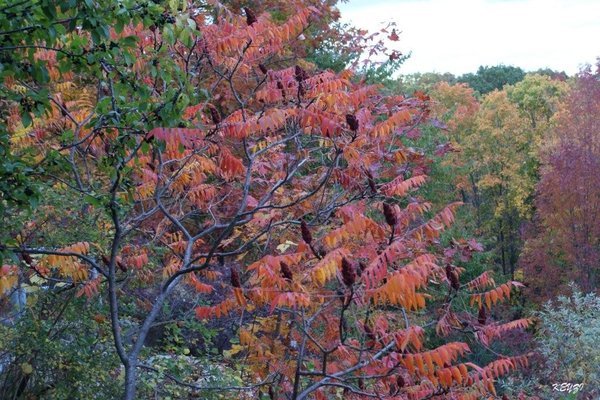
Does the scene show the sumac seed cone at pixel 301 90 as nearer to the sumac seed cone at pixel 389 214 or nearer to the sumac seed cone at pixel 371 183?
the sumac seed cone at pixel 371 183

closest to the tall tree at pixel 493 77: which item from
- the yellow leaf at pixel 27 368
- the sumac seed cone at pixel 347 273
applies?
the yellow leaf at pixel 27 368

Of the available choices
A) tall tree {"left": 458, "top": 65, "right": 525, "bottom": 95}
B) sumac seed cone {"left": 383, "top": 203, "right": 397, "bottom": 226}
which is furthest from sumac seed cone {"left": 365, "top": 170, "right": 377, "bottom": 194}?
tall tree {"left": 458, "top": 65, "right": 525, "bottom": 95}

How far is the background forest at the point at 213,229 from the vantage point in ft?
11.9

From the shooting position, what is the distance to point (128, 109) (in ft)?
12.2

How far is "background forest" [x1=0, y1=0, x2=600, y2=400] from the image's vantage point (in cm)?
362

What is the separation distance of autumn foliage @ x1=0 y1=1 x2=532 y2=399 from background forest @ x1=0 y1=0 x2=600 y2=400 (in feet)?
0.09

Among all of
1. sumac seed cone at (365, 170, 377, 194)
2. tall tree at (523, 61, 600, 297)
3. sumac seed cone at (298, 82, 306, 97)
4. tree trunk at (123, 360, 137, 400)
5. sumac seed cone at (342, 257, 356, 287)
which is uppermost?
tall tree at (523, 61, 600, 297)

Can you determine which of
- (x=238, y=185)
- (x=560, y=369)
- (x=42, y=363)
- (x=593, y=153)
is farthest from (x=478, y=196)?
(x=42, y=363)

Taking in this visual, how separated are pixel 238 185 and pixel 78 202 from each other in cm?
242

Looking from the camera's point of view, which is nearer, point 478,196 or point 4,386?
point 4,386

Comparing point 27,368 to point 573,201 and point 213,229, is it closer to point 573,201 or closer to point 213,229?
point 213,229

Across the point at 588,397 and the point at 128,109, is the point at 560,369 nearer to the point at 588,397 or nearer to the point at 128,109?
the point at 588,397

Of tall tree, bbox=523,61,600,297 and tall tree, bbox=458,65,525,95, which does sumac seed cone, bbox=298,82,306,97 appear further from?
tall tree, bbox=458,65,525,95

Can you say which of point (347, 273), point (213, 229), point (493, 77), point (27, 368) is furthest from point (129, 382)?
point (493, 77)
